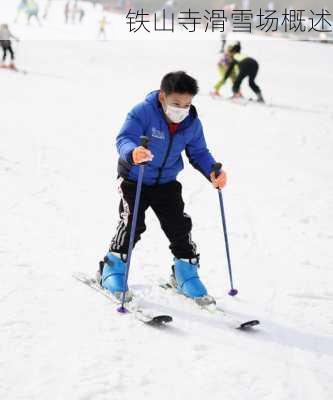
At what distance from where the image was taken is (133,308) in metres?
3.60

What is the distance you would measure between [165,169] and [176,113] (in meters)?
0.43

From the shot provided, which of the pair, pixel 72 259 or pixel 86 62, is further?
pixel 86 62

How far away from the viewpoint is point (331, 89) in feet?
61.5

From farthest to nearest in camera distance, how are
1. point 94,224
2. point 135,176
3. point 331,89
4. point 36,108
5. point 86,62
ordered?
1. point 86,62
2. point 331,89
3. point 36,108
4. point 94,224
5. point 135,176

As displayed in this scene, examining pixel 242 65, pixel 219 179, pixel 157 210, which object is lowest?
pixel 242 65

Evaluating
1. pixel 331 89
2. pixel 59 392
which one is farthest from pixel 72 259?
pixel 331 89

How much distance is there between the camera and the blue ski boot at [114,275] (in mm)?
3775

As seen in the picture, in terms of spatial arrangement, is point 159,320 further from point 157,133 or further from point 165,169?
point 157,133

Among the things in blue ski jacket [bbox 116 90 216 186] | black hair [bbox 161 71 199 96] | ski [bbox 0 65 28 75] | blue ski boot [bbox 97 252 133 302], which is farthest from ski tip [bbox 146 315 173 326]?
ski [bbox 0 65 28 75]

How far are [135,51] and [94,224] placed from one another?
19.9 meters

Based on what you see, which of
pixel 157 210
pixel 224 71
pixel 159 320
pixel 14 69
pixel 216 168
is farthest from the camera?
pixel 14 69

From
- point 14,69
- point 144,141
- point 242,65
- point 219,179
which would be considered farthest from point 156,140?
point 14,69

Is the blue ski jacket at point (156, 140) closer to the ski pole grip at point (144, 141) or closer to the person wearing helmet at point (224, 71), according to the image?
the ski pole grip at point (144, 141)

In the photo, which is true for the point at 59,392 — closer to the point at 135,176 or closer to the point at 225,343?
the point at 225,343
